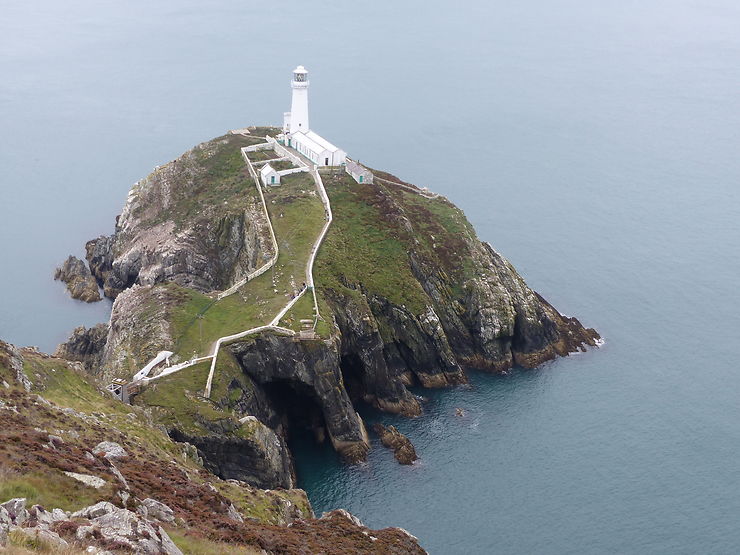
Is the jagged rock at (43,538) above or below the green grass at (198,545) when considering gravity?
above

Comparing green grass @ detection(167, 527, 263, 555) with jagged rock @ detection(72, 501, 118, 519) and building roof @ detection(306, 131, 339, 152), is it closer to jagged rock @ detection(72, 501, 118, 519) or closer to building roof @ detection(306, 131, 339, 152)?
jagged rock @ detection(72, 501, 118, 519)

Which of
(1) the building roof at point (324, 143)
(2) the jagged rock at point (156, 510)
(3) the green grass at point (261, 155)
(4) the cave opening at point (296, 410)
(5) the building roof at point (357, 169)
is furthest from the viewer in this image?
(3) the green grass at point (261, 155)

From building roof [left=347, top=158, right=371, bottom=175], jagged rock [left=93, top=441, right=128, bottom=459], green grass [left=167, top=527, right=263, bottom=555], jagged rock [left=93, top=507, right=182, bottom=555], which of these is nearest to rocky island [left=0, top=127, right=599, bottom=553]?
green grass [left=167, top=527, right=263, bottom=555]

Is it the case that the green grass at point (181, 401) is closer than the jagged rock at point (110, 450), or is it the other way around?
the jagged rock at point (110, 450)

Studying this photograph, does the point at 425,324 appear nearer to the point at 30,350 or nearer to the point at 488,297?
the point at 488,297

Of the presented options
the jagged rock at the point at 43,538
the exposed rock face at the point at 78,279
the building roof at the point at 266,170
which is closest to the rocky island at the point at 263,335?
the building roof at the point at 266,170

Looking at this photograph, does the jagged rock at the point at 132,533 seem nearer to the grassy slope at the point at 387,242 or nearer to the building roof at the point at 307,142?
the grassy slope at the point at 387,242

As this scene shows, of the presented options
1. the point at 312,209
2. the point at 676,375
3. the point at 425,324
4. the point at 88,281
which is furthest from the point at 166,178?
the point at 676,375
